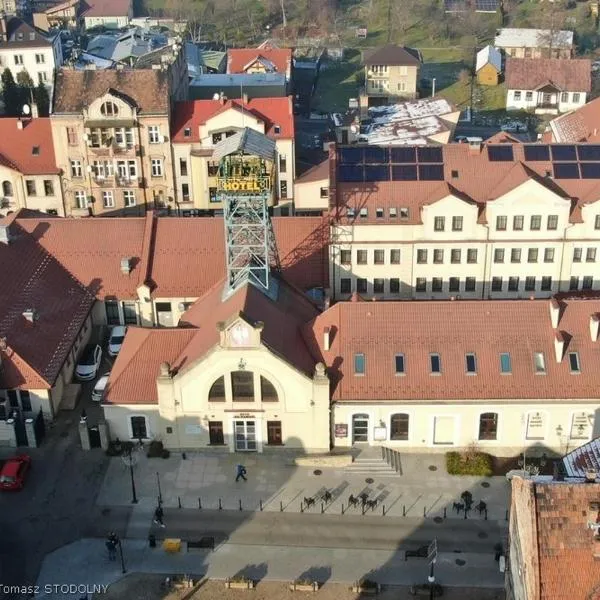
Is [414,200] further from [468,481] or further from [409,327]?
[468,481]

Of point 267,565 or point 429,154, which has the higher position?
point 429,154

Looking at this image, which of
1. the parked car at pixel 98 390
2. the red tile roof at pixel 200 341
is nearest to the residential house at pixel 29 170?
the parked car at pixel 98 390

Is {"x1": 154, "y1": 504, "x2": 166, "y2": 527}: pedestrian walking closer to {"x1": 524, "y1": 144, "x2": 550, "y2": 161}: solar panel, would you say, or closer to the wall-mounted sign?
the wall-mounted sign

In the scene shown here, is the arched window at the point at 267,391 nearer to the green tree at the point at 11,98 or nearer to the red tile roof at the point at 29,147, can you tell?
the red tile roof at the point at 29,147

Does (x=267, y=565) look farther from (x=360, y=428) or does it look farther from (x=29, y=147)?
(x=29, y=147)

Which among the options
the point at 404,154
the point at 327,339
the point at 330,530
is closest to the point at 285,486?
the point at 330,530

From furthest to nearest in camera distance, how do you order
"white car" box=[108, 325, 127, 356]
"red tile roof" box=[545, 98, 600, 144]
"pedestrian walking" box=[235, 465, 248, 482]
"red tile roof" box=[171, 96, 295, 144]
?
"red tile roof" box=[171, 96, 295, 144]
"red tile roof" box=[545, 98, 600, 144]
"white car" box=[108, 325, 127, 356]
"pedestrian walking" box=[235, 465, 248, 482]

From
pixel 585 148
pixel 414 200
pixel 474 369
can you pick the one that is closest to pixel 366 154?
pixel 414 200

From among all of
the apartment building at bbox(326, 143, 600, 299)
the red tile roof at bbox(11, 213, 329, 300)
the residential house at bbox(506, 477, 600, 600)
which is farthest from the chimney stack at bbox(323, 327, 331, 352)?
the residential house at bbox(506, 477, 600, 600)
